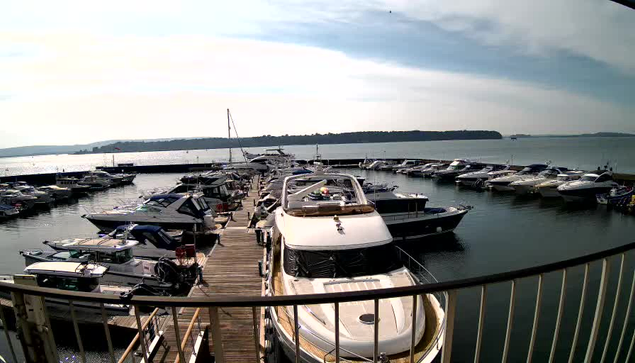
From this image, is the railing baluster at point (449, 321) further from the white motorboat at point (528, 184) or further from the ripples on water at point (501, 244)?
the white motorboat at point (528, 184)

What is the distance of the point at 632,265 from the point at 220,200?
26969 mm

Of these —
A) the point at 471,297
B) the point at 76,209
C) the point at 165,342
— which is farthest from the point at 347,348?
the point at 76,209

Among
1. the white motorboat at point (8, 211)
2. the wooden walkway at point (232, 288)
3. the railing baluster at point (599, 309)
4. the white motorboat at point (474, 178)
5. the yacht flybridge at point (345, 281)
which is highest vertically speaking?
the railing baluster at point (599, 309)

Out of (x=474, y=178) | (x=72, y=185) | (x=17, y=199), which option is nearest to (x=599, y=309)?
(x=474, y=178)

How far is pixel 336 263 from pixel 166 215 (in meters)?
17.6

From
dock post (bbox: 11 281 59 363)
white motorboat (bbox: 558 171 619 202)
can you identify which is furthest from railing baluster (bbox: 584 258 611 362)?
white motorboat (bbox: 558 171 619 202)

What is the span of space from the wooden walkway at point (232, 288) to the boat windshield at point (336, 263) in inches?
59.1

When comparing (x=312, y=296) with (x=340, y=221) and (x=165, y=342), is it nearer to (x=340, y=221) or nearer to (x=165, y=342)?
(x=340, y=221)

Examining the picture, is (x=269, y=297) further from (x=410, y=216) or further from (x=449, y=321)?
(x=410, y=216)

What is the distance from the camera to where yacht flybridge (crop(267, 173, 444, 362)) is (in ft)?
18.2

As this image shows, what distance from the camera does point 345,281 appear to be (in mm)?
7109

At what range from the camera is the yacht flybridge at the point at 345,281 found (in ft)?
18.2

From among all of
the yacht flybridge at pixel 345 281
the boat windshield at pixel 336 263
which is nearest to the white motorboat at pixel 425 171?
the yacht flybridge at pixel 345 281

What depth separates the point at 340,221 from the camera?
841 centimetres
